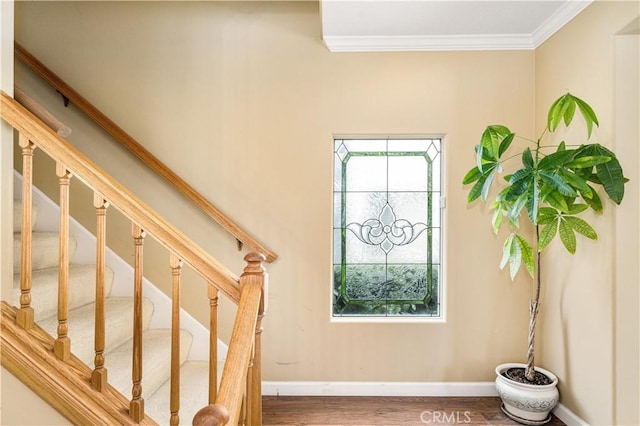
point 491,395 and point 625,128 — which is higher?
point 625,128

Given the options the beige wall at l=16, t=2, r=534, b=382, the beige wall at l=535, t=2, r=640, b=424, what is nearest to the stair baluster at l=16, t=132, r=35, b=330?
the beige wall at l=16, t=2, r=534, b=382

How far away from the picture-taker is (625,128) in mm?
1896

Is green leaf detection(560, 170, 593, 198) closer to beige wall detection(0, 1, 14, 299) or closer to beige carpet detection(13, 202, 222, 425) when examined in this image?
beige carpet detection(13, 202, 222, 425)

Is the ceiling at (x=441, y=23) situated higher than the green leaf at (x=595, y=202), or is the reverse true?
the ceiling at (x=441, y=23)

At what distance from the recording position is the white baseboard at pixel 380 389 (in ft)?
8.12

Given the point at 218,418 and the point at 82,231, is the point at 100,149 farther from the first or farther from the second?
the point at 218,418

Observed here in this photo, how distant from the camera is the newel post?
1458mm

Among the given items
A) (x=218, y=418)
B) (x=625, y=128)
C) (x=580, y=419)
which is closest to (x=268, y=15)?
(x=625, y=128)

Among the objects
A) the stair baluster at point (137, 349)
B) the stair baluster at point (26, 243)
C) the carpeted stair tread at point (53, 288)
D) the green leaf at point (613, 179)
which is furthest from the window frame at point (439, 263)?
the stair baluster at point (26, 243)

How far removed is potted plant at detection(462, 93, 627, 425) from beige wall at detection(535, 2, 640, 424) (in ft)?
0.39

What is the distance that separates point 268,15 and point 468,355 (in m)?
2.73

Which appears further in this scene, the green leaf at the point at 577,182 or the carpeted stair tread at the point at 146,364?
the green leaf at the point at 577,182

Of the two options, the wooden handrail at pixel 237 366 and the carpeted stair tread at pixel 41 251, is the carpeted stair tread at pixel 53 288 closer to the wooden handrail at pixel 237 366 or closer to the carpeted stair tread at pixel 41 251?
the carpeted stair tread at pixel 41 251

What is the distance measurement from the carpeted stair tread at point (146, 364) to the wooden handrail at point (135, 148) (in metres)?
0.77
